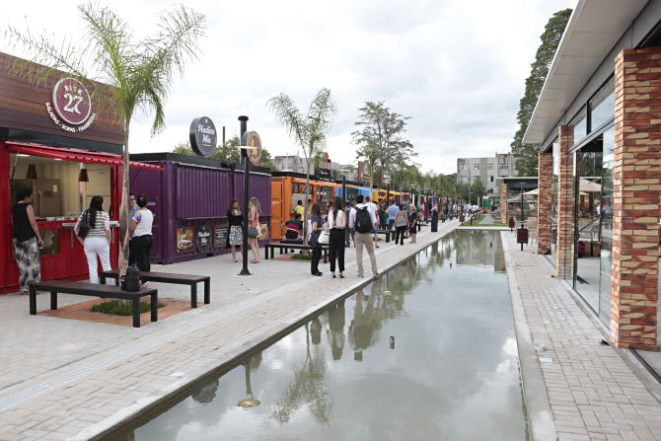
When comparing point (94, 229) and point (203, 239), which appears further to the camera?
A: point (203, 239)

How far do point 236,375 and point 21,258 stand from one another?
590 centimetres

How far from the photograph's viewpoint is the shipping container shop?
355 inches

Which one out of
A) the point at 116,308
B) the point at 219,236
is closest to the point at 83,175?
the point at 219,236

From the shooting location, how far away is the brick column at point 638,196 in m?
5.41

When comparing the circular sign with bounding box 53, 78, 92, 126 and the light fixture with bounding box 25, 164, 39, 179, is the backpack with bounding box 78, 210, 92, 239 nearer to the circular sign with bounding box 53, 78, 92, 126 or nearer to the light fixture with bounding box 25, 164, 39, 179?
the circular sign with bounding box 53, 78, 92, 126

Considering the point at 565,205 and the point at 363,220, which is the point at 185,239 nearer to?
the point at 363,220

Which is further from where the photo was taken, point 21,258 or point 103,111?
point 103,111

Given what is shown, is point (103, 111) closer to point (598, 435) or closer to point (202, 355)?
point (202, 355)

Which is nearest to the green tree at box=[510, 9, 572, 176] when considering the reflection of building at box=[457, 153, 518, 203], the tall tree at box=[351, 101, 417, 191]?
the tall tree at box=[351, 101, 417, 191]

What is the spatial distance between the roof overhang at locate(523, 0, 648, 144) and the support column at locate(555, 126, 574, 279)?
1098 millimetres

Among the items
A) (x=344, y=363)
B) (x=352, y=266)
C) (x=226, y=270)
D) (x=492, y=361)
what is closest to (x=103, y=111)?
(x=226, y=270)

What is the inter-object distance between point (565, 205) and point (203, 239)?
9.64m

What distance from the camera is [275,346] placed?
19.9 ft

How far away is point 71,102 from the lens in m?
11.7
